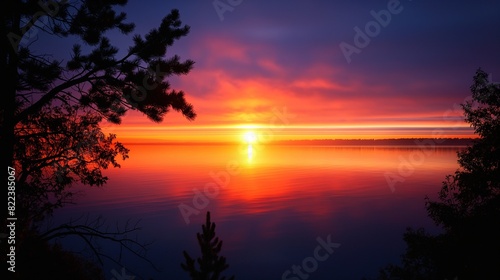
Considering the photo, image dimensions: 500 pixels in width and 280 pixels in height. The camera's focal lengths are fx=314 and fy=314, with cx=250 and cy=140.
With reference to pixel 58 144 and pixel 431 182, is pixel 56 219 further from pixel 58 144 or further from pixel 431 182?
pixel 431 182

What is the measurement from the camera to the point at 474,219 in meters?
15.5

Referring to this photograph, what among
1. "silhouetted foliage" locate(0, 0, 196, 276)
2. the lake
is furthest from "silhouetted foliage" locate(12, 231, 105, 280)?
the lake

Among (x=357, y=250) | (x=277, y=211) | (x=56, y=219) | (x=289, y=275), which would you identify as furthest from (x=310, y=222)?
(x=56, y=219)

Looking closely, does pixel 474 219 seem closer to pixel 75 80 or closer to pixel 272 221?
pixel 75 80

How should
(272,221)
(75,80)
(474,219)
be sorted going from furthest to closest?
(272,221) < (474,219) < (75,80)

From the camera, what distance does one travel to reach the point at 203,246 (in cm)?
472

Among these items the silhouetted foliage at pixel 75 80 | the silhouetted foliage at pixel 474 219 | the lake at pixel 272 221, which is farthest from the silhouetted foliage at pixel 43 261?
the silhouetted foliage at pixel 474 219

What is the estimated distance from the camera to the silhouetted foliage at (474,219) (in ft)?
46.5

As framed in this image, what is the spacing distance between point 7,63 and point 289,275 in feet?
113

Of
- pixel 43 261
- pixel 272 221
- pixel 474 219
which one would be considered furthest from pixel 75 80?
pixel 272 221

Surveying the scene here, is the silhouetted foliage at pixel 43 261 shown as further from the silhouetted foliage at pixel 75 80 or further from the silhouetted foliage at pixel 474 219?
the silhouetted foliage at pixel 474 219

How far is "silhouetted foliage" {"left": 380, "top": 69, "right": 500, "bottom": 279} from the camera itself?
14172mm

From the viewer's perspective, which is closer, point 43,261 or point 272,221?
point 43,261

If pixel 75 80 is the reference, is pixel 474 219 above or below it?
below
